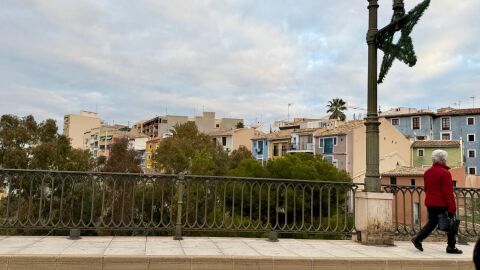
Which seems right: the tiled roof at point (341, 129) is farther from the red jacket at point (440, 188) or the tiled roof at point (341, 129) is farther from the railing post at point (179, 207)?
the railing post at point (179, 207)

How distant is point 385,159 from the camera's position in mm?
57094

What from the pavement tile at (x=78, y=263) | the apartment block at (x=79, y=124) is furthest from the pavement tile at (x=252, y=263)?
the apartment block at (x=79, y=124)

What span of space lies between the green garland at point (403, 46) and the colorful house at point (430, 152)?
54.6 m

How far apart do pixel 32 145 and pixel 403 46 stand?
105 ft

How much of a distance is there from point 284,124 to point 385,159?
116ft

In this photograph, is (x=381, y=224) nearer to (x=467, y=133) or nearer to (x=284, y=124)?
(x=467, y=133)

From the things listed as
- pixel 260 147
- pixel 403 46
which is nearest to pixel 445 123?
pixel 260 147

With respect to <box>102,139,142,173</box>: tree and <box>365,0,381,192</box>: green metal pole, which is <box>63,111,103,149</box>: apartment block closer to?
<box>102,139,142,173</box>: tree

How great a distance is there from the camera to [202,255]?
22.0 ft

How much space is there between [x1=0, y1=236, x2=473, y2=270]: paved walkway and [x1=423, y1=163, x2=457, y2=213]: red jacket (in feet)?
3.00

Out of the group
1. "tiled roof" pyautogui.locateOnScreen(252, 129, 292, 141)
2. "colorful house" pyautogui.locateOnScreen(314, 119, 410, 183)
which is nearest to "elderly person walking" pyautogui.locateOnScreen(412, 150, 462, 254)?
"colorful house" pyautogui.locateOnScreen(314, 119, 410, 183)

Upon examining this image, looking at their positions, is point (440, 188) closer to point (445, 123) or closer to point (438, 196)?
point (438, 196)

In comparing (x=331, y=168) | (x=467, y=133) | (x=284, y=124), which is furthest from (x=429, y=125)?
(x=331, y=168)

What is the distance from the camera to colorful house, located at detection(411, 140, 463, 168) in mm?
59469
